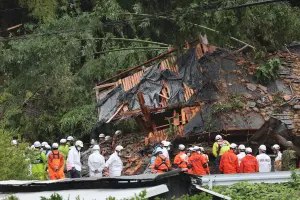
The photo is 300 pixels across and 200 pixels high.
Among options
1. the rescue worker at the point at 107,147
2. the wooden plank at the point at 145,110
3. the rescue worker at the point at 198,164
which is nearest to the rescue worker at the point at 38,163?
the rescue worker at the point at 198,164

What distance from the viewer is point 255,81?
2502cm

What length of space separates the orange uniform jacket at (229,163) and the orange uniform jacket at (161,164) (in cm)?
167

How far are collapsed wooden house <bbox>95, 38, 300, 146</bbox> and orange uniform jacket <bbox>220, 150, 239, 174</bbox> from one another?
3784 millimetres

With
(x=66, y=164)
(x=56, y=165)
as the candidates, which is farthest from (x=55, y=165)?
(x=66, y=164)

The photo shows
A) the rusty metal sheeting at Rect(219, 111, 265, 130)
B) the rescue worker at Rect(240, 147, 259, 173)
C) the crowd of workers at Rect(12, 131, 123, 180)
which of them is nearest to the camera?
the rescue worker at Rect(240, 147, 259, 173)

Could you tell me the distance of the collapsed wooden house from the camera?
919 inches

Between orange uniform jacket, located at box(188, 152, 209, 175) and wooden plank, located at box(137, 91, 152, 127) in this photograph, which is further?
wooden plank, located at box(137, 91, 152, 127)

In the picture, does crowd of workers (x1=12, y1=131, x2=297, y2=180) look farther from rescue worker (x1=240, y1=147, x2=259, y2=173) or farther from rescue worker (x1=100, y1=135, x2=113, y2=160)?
rescue worker (x1=100, y1=135, x2=113, y2=160)

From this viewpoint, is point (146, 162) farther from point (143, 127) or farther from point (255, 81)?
point (255, 81)

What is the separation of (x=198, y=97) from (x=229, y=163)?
5806 mm

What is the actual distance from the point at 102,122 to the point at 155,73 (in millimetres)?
2926

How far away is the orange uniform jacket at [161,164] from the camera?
18062 mm

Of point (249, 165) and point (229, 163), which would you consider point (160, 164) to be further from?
point (249, 165)

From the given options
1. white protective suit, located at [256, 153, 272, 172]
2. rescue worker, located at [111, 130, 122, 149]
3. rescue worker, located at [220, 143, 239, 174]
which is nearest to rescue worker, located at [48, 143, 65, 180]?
rescue worker, located at [220, 143, 239, 174]
